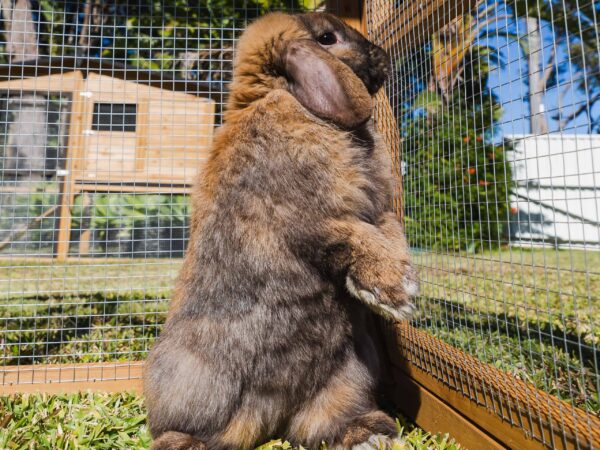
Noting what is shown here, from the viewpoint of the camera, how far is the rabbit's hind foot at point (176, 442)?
1721mm

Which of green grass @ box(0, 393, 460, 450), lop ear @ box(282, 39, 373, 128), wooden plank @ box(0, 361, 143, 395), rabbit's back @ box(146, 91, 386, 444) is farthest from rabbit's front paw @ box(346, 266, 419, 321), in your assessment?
wooden plank @ box(0, 361, 143, 395)

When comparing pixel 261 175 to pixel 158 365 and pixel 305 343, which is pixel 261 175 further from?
pixel 158 365

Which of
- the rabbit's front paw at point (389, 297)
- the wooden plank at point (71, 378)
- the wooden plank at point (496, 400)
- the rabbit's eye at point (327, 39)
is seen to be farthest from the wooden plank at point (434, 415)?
the rabbit's eye at point (327, 39)

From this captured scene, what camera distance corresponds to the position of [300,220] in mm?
1764

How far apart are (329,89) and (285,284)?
758 mm

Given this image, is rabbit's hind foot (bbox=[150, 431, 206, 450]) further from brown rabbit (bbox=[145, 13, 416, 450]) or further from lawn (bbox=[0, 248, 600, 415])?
lawn (bbox=[0, 248, 600, 415])

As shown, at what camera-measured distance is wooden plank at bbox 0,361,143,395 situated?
8.42 ft

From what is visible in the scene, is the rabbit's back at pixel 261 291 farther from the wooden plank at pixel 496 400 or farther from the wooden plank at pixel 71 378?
the wooden plank at pixel 71 378

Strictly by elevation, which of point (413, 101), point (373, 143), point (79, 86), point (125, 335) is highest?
point (79, 86)

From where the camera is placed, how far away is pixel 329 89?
185 cm

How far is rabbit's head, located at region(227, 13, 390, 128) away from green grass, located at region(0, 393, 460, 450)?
1.31 meters

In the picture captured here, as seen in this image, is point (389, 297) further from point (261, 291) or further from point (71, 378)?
point (71, 378)

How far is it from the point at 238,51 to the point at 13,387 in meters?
2.08

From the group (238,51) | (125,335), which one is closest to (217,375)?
(238,51)
